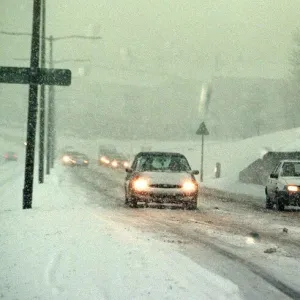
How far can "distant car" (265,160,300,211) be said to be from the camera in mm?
20859

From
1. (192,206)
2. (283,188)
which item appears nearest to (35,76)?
(192,206)

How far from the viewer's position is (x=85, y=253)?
33.1 ft

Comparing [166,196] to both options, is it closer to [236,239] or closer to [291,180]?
[291,180]

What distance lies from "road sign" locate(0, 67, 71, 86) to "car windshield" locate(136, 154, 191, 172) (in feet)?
16.2

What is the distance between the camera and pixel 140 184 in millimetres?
20609

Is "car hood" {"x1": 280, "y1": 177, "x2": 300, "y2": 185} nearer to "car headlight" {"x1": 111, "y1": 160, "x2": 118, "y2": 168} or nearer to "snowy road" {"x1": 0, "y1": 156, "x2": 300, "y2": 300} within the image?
"snowy road" {"x1": 0, "y1": 156, "x2": 300, "y2": 300}

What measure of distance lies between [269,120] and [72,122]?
55126 millimetres

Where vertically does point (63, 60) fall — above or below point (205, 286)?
above

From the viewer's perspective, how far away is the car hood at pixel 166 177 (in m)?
20.5

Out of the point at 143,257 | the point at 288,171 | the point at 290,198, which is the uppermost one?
the point at 288,171

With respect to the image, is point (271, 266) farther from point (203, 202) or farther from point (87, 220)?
point (203, 202)

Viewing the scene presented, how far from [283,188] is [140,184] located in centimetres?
416

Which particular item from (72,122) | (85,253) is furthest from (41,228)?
(72,122)

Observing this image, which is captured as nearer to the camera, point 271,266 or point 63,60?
point 271,266
